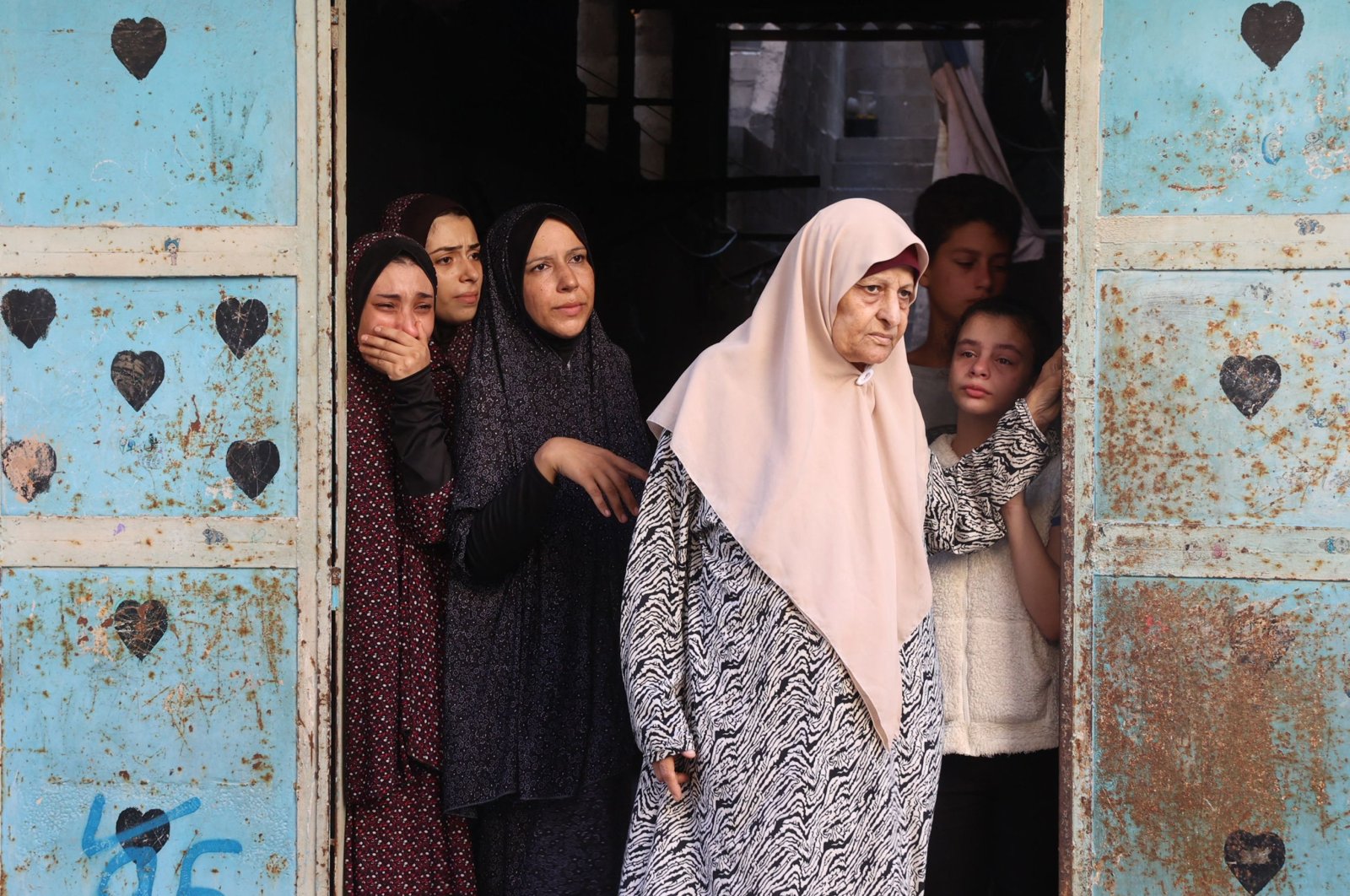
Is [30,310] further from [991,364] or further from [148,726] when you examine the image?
[991,364]

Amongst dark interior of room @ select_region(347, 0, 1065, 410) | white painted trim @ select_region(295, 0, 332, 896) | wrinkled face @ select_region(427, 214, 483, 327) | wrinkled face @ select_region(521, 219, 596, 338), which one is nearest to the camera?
white painted trim @ select_region(295, 0, 332, 896)

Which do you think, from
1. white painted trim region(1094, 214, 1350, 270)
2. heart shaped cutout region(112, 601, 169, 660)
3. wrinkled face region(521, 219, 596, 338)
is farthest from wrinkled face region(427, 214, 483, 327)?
white painted trim region(1094, 214, 1350, 270)

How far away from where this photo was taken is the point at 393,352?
271cm

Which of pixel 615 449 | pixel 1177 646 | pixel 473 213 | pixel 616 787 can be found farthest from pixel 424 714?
pixel 473 213

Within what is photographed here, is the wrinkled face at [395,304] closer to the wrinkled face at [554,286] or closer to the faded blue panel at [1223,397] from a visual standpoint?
the wrinkled face at [554,286]

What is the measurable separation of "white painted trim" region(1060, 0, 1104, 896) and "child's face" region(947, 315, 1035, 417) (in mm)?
222

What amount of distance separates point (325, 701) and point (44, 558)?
638mm

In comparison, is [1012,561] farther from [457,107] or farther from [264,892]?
[457,107]

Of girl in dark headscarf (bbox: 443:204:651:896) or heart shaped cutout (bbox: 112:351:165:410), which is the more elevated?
heart shaped cutout (bbox: 112:351:165:410)

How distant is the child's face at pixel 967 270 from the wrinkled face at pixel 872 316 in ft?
2.72

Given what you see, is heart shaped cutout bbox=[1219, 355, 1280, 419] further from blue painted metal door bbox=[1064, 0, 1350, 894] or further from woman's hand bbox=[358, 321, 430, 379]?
woman's hand bbox=[358, 321, 430, 379]

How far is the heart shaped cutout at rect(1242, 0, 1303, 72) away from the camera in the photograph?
2492mm

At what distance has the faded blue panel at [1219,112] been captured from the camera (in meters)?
2.48

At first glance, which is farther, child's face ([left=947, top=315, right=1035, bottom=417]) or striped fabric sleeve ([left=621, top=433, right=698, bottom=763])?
child's face ([left=947, top=315, right=1035, bottom=417])
